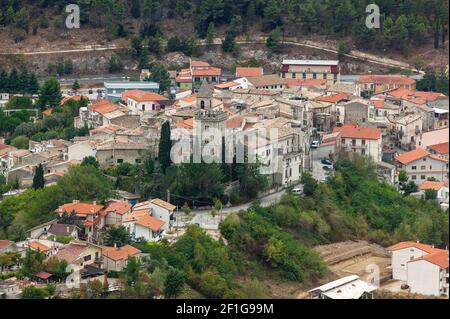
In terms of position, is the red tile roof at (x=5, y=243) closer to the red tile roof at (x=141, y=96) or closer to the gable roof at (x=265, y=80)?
the red tile roof at (x=141, y=96)

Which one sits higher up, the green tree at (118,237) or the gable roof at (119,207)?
the gable roof at (119,207)

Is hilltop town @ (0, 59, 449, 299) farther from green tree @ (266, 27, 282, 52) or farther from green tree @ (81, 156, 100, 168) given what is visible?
green tree @ (266, 27, 282, 52)

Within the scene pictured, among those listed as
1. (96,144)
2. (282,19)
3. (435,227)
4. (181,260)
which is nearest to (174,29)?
(282,19)

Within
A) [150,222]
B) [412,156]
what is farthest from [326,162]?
[150,222]

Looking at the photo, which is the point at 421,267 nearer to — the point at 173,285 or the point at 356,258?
the point at 356,258

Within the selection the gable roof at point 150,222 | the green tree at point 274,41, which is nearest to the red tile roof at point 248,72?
the green tree at point 274,41

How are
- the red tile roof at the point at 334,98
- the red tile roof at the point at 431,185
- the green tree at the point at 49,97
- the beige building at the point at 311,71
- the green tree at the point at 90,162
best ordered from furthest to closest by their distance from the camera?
1. the beige building at the point at 311,71
2. the green tree at the point at 49,97
3. the red tile roof at the point at 334,98
4. the red tile roof at the point at 431,185
5. the green tree at the point at 90,162
